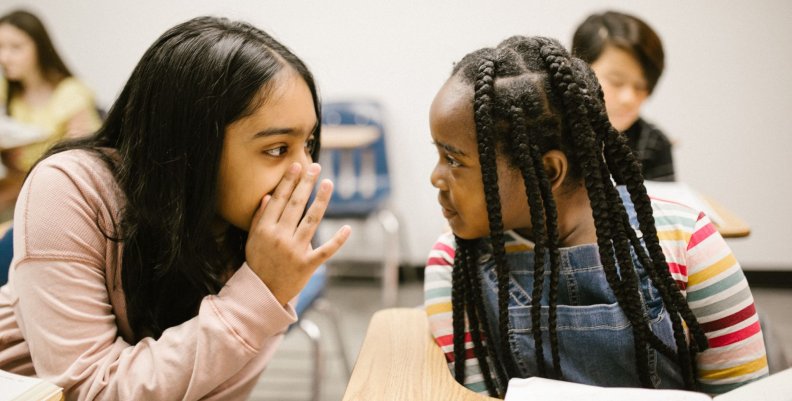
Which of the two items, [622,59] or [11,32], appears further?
[11,32]

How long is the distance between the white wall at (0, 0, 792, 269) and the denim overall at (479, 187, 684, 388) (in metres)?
1.96

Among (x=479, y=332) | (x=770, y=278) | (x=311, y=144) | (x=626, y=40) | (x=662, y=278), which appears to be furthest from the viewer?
(x=770, y=278)

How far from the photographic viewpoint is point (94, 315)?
0.89m

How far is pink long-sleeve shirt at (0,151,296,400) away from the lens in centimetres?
83

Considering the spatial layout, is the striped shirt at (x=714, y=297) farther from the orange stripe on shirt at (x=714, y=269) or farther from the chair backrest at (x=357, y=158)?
the chair backrest at (x=357, y=158)

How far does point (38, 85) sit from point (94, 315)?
230 cm

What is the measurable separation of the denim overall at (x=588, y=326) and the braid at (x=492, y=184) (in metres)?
0.02

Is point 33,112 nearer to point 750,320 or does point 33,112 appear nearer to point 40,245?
point 40,245

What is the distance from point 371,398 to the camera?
75 cm

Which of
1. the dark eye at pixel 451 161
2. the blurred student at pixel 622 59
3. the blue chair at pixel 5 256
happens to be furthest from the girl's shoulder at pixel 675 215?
the blue chair at pixel 5 256

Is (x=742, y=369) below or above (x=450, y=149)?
below

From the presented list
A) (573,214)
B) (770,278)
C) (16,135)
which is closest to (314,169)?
(573,214)

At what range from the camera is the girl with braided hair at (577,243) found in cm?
82

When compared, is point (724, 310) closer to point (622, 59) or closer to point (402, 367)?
point (402, 367)
